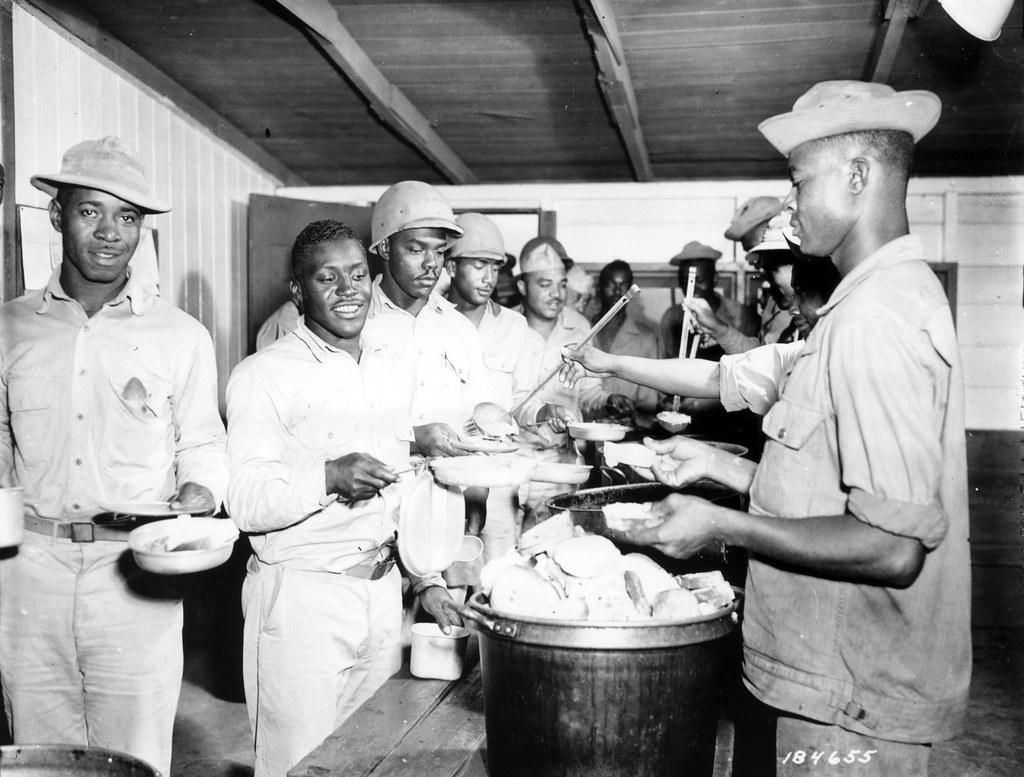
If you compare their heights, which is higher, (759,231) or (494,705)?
(759,231)

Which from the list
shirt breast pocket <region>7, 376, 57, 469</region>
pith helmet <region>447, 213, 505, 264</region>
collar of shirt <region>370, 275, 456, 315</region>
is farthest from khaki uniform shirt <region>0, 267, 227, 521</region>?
pith helmet <region>447, 213, 505, 264</region>

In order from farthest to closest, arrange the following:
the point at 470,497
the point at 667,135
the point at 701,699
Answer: the point at 667,135 < the point at 470,497 < the point at 701,699

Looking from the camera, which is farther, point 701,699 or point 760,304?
point 760,304

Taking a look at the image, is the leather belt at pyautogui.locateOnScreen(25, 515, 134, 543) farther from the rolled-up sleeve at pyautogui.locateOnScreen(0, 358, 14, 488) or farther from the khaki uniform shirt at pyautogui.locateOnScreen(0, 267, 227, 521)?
the rolled-up sleeve at pyautogui.locateOnScreen(0, 358, 14, 488)

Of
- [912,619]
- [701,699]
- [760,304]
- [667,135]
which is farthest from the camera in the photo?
[760,304]

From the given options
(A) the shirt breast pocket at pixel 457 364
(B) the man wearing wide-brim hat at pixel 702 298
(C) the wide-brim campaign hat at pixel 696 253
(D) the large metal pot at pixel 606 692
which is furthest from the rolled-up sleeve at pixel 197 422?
(C) the wide-brim campaign hat at pixel 696 253

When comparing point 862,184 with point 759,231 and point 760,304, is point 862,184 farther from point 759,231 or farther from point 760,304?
point 760,304

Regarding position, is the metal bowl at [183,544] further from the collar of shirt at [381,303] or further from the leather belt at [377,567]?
the collar of shirt at [381,303]

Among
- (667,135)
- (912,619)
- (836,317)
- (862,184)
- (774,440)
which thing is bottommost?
(912,619)

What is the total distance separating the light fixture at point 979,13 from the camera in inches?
114

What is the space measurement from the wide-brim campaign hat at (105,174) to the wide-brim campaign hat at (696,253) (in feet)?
18.1

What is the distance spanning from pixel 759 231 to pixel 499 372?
2.17 metres

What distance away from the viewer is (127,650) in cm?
316

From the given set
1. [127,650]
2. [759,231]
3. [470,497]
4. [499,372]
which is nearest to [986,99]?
[759,231]
